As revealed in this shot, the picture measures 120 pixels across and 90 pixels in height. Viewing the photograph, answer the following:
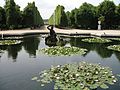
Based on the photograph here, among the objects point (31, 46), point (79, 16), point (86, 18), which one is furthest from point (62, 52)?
point (79, 16)

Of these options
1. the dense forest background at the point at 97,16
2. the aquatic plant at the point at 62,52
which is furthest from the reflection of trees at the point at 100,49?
the dense forest background at the point at 97,16

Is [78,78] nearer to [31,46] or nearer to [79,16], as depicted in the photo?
[31,46]

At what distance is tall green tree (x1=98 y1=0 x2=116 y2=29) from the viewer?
5459 centimetres

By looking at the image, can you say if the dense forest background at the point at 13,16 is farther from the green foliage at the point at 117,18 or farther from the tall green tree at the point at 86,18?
the green foliage at the point at 117,18

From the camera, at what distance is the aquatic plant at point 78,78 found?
35.6 feet

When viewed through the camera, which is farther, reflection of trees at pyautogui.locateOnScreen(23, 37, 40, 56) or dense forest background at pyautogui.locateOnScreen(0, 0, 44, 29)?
dense forest background at pyautogui.locateOnScreen(0, 0, 44, 29)

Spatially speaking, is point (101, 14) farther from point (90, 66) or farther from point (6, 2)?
point (90, 66)

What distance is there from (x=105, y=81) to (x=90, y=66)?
3042mm

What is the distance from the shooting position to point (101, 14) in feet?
181

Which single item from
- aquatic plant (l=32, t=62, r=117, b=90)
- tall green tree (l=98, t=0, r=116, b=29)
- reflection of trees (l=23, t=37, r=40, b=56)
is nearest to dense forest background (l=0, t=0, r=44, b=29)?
tall green tree (l=98, t=0, r=116, b=29)

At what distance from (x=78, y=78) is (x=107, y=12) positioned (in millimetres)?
44784

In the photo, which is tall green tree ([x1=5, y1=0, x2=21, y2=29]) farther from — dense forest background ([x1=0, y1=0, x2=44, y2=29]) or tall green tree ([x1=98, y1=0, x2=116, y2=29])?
tall green tree ([x1=98, y1=0, x2=116, y2=29])

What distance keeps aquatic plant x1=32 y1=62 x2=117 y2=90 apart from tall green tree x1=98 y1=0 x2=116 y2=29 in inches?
1669

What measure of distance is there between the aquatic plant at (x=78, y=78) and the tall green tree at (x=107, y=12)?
42.4m
